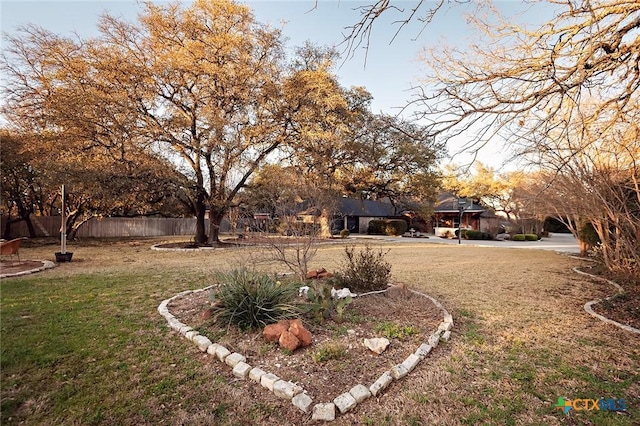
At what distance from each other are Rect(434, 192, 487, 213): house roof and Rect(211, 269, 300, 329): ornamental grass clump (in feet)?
78.0

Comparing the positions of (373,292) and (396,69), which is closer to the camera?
(396,69)

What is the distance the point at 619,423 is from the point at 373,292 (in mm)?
2933

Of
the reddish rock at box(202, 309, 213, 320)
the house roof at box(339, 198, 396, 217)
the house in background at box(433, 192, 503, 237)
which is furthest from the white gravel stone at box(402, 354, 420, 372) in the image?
the house roof at box(339, 198, 396, 217)

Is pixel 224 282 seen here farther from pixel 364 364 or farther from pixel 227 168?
pixel 227 168

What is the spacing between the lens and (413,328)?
3.61 metres

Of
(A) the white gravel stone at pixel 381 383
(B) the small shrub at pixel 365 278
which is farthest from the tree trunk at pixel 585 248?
(A) the white gravel stone at pixel 381 383

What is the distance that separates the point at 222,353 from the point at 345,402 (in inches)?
50.8

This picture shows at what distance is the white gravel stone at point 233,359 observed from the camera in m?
2.83

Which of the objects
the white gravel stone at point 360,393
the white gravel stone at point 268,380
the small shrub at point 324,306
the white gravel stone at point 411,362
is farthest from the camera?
the small shrub at point 324,306

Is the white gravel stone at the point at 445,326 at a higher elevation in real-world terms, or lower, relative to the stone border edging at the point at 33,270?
lower

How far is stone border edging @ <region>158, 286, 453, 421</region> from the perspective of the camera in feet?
7.40

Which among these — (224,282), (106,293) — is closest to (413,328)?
(224,282)

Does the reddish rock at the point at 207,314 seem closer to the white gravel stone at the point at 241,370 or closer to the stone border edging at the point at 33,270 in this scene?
the white gravel stone at the point at 241,370

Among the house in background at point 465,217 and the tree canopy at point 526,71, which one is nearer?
the tree canopy at point 526,71
